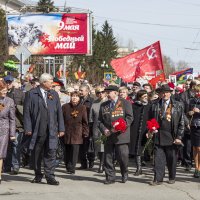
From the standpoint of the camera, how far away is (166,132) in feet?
36.6

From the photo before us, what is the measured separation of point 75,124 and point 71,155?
0.69 meters

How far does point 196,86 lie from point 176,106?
1.22 metres

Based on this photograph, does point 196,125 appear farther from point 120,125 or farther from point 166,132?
point 120,125

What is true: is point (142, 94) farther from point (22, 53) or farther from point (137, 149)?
point (22, 53)

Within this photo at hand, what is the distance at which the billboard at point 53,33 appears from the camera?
1332 inches

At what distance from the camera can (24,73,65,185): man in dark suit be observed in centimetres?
1096

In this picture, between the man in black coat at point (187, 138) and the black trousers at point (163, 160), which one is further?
the man in black coat at point (187, 138)

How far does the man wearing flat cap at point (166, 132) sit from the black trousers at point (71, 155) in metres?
2.20

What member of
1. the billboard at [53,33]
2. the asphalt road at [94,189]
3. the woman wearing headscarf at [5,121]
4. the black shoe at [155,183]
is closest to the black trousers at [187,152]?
the asphalt road at [94,189]

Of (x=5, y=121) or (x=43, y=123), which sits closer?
(x=43, y=123)

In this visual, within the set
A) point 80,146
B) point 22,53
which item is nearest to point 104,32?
point 22,53

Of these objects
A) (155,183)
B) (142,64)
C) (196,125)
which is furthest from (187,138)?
(142,64)

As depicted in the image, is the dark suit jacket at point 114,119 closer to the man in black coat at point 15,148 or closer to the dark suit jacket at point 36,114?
the dark suit jacket at point 36,114

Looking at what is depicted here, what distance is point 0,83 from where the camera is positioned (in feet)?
36.4
